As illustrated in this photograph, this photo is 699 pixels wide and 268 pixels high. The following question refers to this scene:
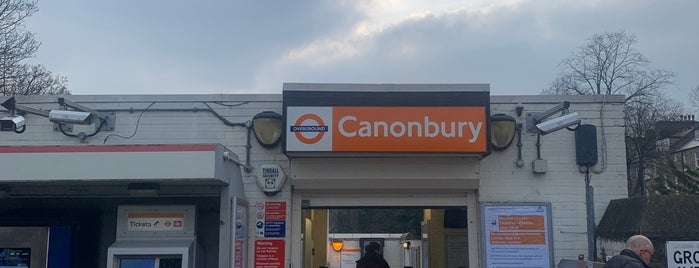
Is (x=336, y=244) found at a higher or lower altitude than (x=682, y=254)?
lower

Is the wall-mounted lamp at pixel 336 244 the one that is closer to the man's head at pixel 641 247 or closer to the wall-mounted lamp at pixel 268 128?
the wall-mounted lamp at pixel 268 128

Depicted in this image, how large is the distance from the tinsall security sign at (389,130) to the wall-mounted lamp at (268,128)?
30.7 inches

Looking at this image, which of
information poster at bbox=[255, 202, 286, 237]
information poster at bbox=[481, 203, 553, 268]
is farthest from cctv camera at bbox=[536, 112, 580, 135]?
information poster at bbox=[255, 202, 286, 237]

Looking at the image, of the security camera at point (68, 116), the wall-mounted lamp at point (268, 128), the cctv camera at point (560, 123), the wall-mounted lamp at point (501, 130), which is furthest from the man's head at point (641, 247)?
the security camera at point (68, 116)

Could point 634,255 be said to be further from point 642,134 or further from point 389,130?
point 642,134

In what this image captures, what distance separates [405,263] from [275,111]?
49.7 ft

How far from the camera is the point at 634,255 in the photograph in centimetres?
619

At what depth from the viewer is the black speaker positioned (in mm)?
9992

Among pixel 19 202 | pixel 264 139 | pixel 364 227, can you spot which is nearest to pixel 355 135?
pixel 264 139

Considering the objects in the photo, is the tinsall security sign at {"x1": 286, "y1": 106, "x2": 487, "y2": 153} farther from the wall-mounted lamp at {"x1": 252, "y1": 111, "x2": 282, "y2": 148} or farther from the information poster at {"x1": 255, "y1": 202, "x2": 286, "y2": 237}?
the information poster at {"x1": 255, "y1": 202, "x2": 286, "y2": 237}

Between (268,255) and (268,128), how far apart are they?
1.81 meters

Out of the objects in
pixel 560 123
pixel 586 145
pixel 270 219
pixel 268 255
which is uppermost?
pixel 560 123

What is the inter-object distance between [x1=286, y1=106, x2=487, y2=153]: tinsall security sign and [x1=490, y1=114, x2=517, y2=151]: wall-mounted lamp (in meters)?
0.80

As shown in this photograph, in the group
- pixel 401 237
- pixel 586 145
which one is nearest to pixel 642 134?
pixel 401 237
